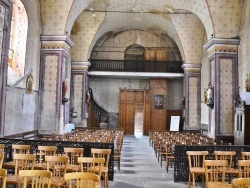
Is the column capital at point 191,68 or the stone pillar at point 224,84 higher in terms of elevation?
the column capital at point 191,68

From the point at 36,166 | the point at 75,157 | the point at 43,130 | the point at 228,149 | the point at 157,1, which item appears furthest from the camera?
the point at 157,1

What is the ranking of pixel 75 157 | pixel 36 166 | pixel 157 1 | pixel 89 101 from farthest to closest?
pixel 89 101, pixel 157 1, pixel 75 157, pixel 36 166

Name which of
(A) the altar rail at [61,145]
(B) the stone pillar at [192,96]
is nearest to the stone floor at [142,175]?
(A) the altar rail at [61,145]

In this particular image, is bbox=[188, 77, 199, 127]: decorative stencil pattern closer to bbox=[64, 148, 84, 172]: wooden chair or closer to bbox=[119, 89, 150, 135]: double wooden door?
bbox=[119, 89, 150, 135]: double wooden door

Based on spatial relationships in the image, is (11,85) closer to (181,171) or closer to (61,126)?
(61,126)

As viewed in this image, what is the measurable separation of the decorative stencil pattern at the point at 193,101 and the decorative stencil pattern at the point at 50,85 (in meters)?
10.2

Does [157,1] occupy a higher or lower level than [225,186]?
higher

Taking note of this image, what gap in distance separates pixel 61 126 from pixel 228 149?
7.84 m

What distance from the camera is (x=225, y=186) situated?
5.05m

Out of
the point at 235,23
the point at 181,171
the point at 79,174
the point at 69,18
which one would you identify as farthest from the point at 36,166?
the point at 235,23

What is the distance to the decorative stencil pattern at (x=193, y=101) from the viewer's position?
65.0 feet

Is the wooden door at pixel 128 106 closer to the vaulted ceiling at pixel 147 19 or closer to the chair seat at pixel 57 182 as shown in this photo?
the vaulted ceiling at pixel 147 19

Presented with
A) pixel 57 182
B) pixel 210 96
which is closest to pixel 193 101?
pixel 210 96

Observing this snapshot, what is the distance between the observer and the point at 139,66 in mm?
22234
